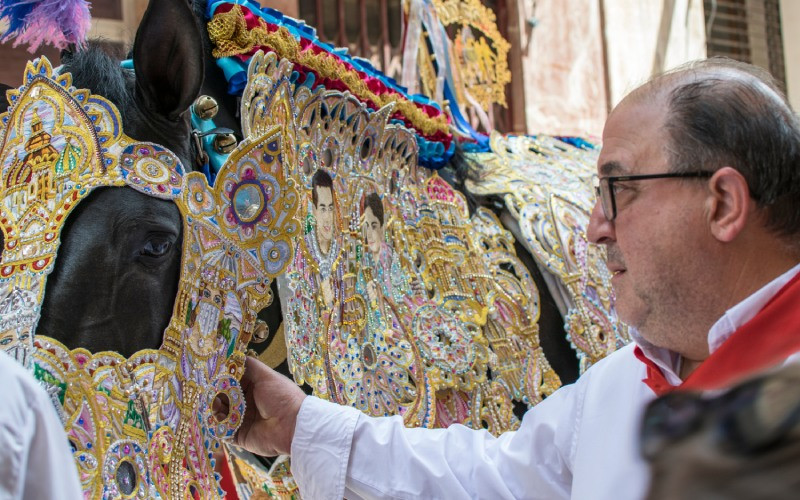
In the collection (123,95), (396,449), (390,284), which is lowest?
(396,449)

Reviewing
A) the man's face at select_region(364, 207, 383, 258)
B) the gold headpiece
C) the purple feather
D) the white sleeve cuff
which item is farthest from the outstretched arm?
the purple feather

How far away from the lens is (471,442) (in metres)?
1.93

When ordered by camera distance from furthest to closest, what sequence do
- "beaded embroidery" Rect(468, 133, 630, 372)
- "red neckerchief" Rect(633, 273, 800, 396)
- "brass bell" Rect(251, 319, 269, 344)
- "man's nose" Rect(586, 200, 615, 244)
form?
"beaded embroidery" Rect(468, 133, 630, 372) → "brass bell" Rect(251, 319, 269, 344) → "man's nose" Rect(586, 200, 615, 244) → "red neckerchief" Rect(633, 273, 800, 396)

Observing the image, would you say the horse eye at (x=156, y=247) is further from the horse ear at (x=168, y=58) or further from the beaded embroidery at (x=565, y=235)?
the beaded embroidery at (x=565, y=235)

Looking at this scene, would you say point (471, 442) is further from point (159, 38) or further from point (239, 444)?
point (159, 38)

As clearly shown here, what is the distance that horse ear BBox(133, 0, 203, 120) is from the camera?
1.98 meters

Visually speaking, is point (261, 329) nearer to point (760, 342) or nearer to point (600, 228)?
point (600, 228)

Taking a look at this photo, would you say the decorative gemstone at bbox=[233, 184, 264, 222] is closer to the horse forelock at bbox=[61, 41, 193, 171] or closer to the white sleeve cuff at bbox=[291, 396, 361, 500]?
the horse forelock at bbox=[61, 41, 193, 171]

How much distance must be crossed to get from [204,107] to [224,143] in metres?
0.09

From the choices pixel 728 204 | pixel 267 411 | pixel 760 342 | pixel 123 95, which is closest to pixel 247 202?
pixel 123 95

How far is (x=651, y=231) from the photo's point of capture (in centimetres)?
159

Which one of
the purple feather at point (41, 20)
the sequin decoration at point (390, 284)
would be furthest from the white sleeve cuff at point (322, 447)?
the purple feather at point (41, 20)

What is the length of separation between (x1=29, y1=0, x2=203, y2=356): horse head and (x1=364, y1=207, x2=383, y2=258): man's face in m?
0.71

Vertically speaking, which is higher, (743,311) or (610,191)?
(610,191)
